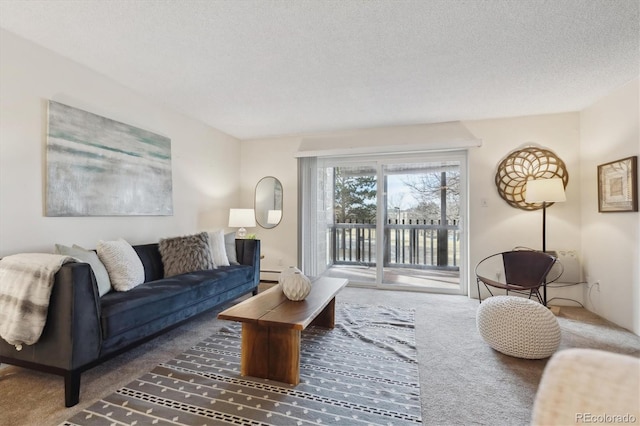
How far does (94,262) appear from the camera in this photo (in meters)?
2.26

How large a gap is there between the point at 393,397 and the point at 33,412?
197cm

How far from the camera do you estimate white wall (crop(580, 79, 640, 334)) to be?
110 inches

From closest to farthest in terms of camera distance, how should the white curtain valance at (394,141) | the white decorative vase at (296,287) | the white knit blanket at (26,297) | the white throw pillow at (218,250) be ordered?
the white knit blanket at (26,297)
the white decorative vase at (296,287)
the white throw pillow at (218,250)
the white curtain valance at (394,141)

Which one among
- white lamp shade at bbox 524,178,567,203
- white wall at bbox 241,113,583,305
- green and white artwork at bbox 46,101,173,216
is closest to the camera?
green and white artwork at bbox 46,101,173,216

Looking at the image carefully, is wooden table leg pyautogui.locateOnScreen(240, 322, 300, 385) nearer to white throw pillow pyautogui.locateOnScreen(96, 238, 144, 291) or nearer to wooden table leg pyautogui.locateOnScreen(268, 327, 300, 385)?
wooden table leg pyautogui.locateOnScreen(268, 327, 300, 385)

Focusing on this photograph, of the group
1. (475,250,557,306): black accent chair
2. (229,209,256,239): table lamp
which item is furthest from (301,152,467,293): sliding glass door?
(229,209,256,239): table lamp

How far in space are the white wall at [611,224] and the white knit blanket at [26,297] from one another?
4.49m

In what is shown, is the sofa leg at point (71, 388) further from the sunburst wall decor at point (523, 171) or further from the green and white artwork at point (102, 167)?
the sunburst wall decor at point (523, 171)

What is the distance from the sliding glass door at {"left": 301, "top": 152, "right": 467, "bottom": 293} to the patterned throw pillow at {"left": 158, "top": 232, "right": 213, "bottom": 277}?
1.84 meters

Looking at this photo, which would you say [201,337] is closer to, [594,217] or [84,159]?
[84,159]

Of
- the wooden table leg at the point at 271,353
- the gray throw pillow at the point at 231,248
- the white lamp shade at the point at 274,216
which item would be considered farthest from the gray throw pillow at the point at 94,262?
the white lamp shade at the point at 274,216

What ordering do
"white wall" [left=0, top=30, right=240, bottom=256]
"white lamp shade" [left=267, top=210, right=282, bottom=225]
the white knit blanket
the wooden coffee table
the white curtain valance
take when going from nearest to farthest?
1. the white knit blanket
2. the wooden coffee table
3. "white wall" [left=0, top=30, right=240, bottom=256]
4. the white curtain valance
5. "white lamp shade" [left=267, top=210, right=282, bottom=225]

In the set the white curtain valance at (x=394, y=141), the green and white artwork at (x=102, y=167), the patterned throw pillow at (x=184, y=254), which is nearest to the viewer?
the green and white artwork at (x=102, y=167)

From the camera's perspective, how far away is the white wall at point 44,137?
7.07ft
